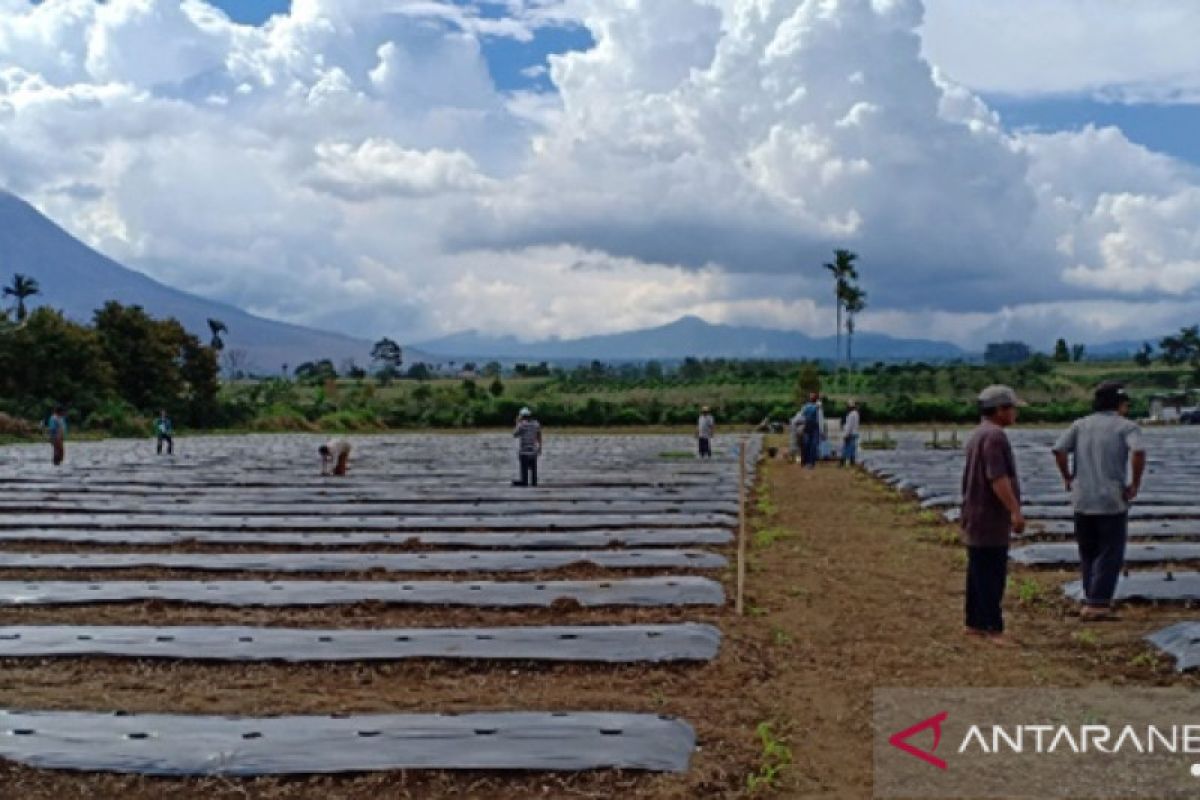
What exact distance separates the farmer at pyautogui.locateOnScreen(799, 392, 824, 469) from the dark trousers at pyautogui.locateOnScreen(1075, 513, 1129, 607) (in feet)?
43.5

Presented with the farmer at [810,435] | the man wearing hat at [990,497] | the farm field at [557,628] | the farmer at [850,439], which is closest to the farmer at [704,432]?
the farmer at [810,435]

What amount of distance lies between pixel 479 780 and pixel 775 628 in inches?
125

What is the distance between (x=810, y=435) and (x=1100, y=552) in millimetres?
13770

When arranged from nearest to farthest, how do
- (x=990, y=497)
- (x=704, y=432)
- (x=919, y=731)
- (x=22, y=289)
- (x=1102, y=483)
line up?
(x=919, y=731)
(x=990, y=497)
(x=1102, y=483)
(x=704, y=432)
(x=22, y=289)

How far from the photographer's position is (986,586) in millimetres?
6363

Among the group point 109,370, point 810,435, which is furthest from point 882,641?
point 109,370

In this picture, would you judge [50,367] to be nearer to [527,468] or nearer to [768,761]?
[527,468]

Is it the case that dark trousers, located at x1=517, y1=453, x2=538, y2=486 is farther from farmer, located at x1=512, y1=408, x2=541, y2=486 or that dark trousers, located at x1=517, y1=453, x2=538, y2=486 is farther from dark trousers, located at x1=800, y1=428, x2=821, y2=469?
dark trousers, located at x1=800, y1=428, x2=821, y2=469

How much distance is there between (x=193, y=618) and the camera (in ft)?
23.8

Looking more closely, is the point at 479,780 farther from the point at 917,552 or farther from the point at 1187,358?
the point at 1187,358

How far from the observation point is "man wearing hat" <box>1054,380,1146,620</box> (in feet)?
22.1

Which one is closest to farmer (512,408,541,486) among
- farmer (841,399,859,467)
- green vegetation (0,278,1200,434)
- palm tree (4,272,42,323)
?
farmer (841,399,859,467)

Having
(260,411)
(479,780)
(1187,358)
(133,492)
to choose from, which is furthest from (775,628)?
(1187,358)

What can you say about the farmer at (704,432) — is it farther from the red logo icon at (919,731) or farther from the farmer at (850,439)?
the red logo icon at (919,731)
